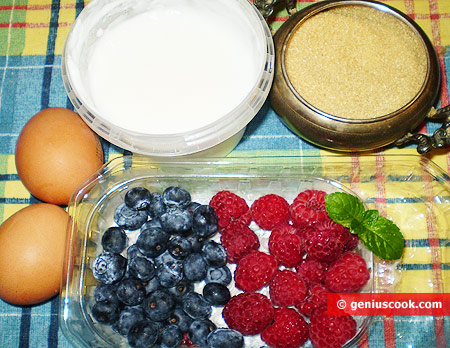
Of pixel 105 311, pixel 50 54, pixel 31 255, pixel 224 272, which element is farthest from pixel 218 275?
pixel 50 54

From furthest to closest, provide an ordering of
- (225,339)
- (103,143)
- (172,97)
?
(103,143) < (172,97) < (225,339)

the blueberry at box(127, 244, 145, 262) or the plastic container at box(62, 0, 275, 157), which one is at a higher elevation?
the plastic container at box(62, 0, 275, 157)

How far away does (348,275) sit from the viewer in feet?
2.83

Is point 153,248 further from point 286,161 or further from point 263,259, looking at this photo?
point 286,161

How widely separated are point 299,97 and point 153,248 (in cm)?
41

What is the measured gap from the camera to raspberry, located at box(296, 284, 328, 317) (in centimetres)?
87

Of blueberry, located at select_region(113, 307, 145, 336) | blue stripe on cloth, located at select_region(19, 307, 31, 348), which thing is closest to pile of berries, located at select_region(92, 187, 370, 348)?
blueberry, located at select_region(113, 307, 145, 336)

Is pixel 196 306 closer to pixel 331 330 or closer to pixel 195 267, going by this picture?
pixel 195 267

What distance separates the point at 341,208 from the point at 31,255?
60 cm

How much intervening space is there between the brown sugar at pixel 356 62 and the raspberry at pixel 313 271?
30 centimetres

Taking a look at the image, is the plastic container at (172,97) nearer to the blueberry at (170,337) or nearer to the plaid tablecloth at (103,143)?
the plaid tablecloth at (103,143)

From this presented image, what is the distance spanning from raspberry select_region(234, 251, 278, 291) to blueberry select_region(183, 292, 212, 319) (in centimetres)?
7

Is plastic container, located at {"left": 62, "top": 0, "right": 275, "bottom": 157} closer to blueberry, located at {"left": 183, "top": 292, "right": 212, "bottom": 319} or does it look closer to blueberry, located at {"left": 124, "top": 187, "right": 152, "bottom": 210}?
blueberry, located at {"left": 124, "top": 187, "right": 152, "bottom": 210}

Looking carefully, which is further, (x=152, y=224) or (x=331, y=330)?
(x=152, y=224)
